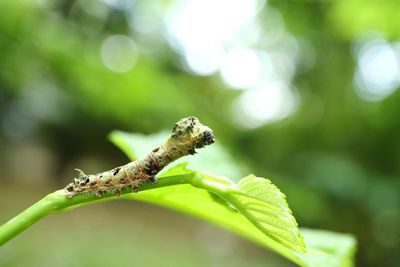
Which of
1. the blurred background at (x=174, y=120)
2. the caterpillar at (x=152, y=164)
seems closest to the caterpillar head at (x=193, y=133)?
the caterpillar at (x=152, y=164)

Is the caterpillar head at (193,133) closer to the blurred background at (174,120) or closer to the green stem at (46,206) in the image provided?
the green stem at (46,206)

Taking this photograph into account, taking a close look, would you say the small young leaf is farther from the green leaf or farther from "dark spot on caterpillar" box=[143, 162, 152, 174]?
"dark spot on caterpillar" box=[143, 162, 152, 174]

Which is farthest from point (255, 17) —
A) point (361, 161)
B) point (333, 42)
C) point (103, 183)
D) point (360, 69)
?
point (103, 183)

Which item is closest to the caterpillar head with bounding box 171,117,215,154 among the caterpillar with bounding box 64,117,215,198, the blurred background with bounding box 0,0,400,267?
the caterpillar with bounding box 64,117,215,198

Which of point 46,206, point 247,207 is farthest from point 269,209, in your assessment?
point 46,206

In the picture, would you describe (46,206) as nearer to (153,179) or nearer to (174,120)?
(153,179)
